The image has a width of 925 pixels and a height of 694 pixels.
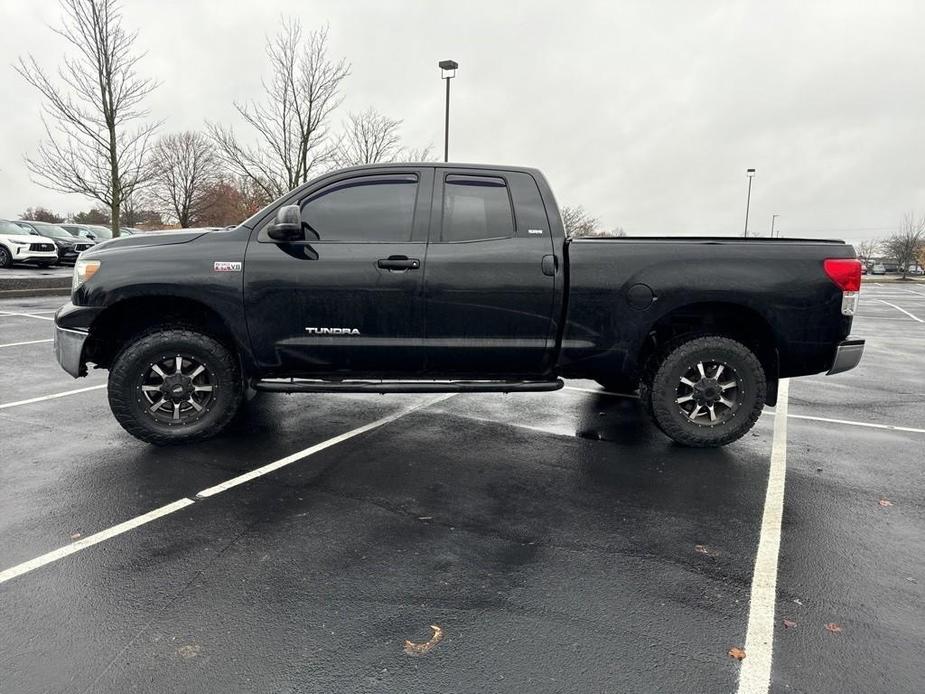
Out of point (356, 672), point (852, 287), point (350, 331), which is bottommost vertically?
point (356, 672)

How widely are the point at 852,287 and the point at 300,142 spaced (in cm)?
1847

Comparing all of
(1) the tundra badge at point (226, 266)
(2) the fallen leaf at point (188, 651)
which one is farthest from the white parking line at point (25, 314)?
(2) the fallen leaf at point (188, 651)

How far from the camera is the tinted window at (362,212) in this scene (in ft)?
14.3

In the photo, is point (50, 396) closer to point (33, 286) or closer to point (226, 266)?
point (226, 266)

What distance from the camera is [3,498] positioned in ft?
11.4

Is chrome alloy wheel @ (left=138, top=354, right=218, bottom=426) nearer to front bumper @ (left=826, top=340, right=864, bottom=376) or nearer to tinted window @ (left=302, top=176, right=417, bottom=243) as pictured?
tinted window @ (left=302, top=176, right=417, bottom=243)

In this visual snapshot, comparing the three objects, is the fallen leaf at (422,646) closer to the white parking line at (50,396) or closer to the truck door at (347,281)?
the truck door at (347,281)

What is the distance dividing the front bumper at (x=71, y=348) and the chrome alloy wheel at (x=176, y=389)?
499 mm

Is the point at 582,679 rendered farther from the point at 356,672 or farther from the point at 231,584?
the point at 231,584

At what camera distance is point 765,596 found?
8.64 ft

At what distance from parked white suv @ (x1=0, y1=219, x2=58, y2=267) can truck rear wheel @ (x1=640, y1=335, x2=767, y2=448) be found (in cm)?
2401

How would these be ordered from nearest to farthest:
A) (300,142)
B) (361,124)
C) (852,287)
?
Result: (852,287) → (300,142) → (361,124)

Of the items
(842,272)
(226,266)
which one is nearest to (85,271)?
(226,266)

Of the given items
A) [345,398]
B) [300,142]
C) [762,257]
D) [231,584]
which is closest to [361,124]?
[300,142]
